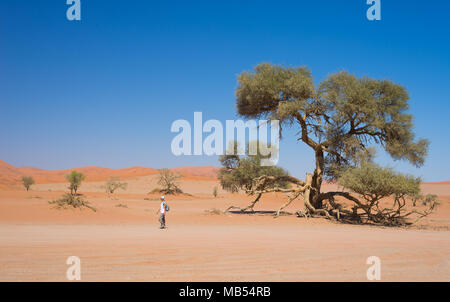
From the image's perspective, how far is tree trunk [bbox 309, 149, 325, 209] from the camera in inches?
833

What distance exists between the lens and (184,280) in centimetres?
596

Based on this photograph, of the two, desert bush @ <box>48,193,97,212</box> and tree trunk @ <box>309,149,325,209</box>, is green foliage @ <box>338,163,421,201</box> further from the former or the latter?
desert bush @ <box>48,193,97,212</box>

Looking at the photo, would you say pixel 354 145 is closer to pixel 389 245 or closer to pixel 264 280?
pixel 389 245

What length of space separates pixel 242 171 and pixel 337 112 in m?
8.99

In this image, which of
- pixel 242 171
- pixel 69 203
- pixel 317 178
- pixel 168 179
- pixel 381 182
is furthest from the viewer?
pixel 168 179

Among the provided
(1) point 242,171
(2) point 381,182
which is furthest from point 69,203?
(2) point 381,182

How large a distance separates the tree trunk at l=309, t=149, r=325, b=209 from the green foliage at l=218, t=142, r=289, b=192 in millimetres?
4163

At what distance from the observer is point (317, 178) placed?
21.3 m

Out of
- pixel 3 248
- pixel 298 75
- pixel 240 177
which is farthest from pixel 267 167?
pixel 3 248

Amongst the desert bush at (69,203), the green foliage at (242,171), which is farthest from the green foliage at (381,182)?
the desert bush at (69,203)

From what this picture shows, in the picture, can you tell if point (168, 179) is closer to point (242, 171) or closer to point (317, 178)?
point (242, 171)

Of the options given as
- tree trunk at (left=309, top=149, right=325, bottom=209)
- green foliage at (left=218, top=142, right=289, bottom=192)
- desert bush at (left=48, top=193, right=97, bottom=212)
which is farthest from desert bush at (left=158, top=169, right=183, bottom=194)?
tree trunk at (left=309, top=149, right=325, bottom=209)
